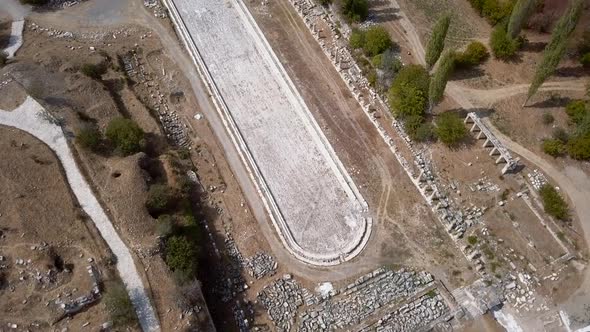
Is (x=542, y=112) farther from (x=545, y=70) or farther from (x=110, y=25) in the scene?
(x=110, y=25)

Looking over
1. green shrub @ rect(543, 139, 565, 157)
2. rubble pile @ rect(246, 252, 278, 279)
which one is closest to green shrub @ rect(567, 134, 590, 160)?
green shrub @ rect(543, 139, 565, 157)

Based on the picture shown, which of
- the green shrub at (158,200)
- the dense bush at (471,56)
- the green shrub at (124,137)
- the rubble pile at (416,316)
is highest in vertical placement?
the dense bush at (471,56)

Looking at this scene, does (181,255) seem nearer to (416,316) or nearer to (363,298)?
(363,298)

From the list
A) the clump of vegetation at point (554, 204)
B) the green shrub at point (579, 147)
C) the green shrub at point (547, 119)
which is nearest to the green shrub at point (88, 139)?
the clump of vegetation at point (554, 204)

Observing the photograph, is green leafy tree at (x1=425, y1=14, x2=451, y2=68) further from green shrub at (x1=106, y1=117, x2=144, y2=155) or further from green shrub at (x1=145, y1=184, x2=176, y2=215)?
green shrub at (x1=106, y1=117, x2=144, y2=155)

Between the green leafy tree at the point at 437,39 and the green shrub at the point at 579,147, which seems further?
the green shrub at the point at 579,147

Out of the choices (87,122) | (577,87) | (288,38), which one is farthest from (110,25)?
(577,87)

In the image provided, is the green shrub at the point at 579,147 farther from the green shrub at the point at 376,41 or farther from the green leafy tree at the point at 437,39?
the green shrub at the point at 376,41
